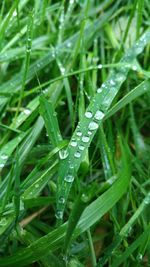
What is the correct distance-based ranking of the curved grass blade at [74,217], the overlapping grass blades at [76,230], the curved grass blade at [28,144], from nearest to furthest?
the curved grass blade at [74,217] → the overlapping grass blades at [76,230] → the curved grass blade at [28,144]

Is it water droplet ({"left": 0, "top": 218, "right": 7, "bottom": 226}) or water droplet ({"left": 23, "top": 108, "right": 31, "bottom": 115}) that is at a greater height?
water droplet ({"left": 23, "top": 108, "right": 31, "bottom": 115})

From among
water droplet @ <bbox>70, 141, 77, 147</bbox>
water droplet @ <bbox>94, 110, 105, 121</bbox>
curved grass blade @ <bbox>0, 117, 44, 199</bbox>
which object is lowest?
curved grass blade @ <bbox>0, 117, 44, 199</bbox>

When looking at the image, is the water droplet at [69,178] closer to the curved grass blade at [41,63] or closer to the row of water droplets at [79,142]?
the row of water droplets at [79,142]

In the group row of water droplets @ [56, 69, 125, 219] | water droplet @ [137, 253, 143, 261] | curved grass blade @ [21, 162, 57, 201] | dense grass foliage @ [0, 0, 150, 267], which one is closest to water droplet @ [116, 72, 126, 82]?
dense grass foliage @ [0, 0, 150, 267]

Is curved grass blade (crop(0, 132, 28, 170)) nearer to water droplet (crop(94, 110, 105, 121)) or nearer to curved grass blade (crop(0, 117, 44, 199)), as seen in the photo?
curved grass blade (crop(0, 117, 44, 199))

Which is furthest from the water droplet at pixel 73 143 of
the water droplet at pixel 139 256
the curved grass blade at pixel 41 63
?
the curved grass blade at pixel 41 63

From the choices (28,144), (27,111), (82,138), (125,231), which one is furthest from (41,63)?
(125,231)

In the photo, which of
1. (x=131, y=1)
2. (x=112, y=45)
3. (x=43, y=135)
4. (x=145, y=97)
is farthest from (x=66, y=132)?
(x=131, y=1)

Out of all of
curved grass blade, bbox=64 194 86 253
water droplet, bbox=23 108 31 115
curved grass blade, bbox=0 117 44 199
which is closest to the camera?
curved grass blade, bbox=64 194 86 253

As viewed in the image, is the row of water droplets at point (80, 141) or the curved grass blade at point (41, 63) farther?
the curved grass blade at point (41, 63)

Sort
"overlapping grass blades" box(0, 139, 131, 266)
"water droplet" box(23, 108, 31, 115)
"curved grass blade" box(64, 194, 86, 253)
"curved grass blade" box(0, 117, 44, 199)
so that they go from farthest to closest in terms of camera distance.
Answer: "water droplet" box(23, 108, 31, 115) → "curved grass blade" box(0, 117, 44, 199) → "overlapping grass blades" box(0, 139, 131, 266) → "curved grass blade" box(64, 194, 86, 253)

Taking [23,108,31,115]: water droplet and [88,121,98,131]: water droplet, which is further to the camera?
[23,108,31,115]: water droplet
